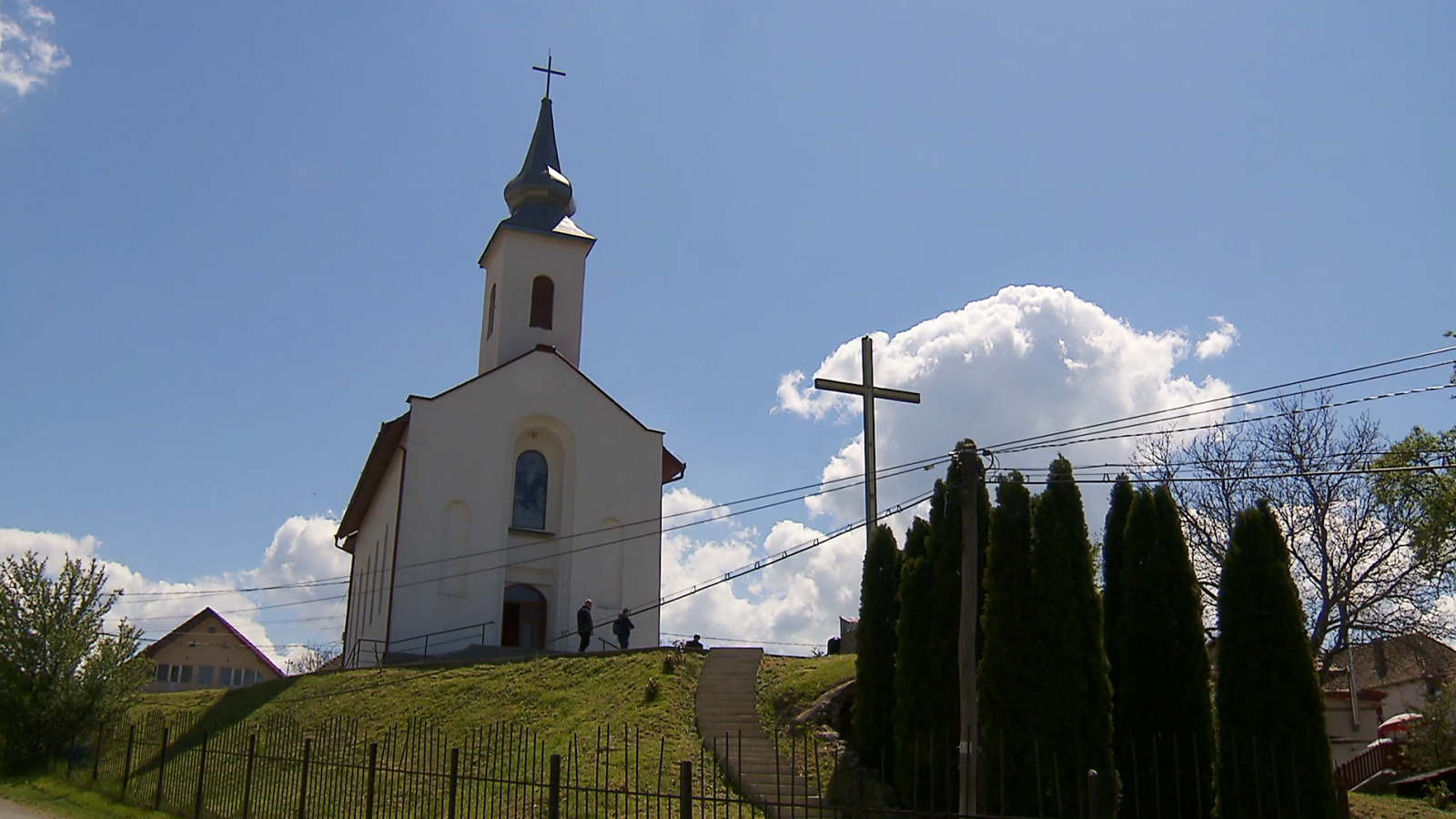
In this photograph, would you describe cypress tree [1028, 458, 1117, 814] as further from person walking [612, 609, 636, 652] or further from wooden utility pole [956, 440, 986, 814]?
person walking [612, 609, 636, 652]

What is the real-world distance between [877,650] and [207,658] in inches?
1983

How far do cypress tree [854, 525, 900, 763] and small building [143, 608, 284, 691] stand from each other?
151 ft

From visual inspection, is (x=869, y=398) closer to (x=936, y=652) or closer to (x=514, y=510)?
(x=936, y=652)

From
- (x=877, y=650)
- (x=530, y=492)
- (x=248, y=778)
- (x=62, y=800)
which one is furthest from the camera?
(x=530, y=492)

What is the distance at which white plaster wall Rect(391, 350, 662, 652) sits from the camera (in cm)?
3412

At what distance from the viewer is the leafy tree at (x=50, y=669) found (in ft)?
79.9

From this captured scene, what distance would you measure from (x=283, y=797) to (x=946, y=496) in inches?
395

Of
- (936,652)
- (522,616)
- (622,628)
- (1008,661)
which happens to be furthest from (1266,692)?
(522,616)

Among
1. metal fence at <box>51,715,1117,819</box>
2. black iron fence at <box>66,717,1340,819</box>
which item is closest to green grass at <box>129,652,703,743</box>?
metal fence at <box>51,715,1117,819</box>

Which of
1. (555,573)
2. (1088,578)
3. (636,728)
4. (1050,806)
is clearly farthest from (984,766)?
(555,573)

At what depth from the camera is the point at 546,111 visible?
4406 cm

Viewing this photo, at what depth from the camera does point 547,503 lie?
37.0m

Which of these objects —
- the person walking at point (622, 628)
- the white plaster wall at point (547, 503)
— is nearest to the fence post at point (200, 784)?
the person walking at point (622, 628)

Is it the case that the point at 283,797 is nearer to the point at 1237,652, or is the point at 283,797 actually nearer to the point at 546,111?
the point at 1237,652
